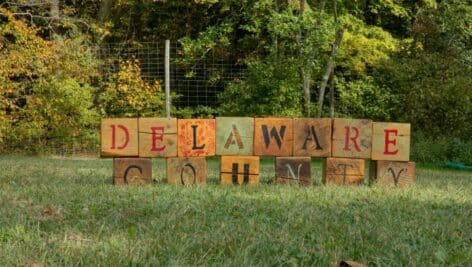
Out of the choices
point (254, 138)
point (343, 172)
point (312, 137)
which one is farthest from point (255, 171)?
point (343, 172)

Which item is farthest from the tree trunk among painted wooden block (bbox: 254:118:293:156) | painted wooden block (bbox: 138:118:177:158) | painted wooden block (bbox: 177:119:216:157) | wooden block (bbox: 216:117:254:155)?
painted wooden block (bbox: 138:118:177:158)

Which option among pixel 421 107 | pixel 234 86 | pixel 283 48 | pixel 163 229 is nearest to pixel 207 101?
pixel 234 86

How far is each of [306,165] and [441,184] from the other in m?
1.55

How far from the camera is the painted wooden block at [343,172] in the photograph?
6133 mm

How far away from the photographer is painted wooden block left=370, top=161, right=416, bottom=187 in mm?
6121

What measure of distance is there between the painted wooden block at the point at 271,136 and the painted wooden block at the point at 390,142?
2.84ft

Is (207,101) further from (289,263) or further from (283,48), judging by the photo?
(289,263)

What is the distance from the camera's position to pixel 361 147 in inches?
242

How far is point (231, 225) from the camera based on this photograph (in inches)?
140

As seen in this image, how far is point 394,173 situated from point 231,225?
3.06 meters

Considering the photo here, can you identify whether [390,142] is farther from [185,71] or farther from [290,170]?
[185,71]

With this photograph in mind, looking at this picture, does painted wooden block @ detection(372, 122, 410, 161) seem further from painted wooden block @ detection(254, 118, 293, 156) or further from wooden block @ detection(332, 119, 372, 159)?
painted wooden block @ detection(254, 118, 293, 156)

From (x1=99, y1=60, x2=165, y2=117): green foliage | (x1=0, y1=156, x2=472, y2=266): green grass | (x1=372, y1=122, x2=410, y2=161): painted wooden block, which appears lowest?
(x1=0, y1=156, x2=472, y2=266): green grass

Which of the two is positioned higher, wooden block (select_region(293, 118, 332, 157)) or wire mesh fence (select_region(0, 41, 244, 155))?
wire mesh fence (select_region(0, 41, 244, 155))
